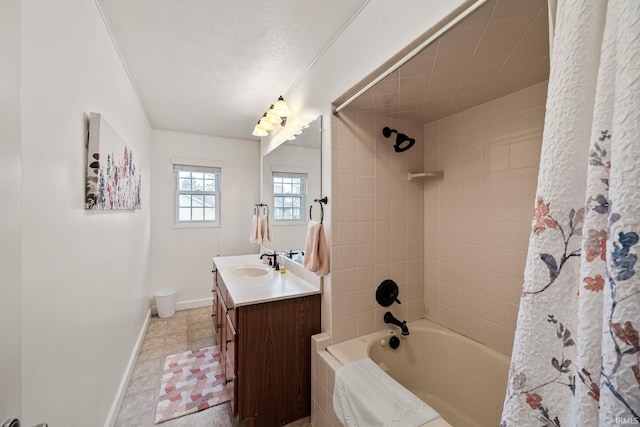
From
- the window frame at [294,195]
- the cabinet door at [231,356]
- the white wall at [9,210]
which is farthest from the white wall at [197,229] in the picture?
the white wall at [9,210]

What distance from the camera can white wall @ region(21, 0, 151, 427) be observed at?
31.6 inches

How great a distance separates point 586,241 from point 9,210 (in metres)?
1.10

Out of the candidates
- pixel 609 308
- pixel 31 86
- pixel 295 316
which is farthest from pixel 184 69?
pixel 609 308

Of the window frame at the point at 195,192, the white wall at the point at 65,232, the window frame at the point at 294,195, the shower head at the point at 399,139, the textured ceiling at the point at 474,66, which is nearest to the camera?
the white wall at the point at 65,232

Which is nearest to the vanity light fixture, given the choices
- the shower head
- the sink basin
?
the shower head

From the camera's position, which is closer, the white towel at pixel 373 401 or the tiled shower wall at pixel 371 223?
the white towel at pixel 373 401

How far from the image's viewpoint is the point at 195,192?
12.0 feet

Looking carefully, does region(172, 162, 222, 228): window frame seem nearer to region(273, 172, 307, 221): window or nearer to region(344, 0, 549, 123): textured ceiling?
region(273, 172, 307, 221): window

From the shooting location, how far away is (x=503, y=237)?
152cm

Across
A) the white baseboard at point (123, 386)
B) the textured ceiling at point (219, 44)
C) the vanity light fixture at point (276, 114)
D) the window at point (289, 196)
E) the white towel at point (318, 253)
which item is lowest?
the white baseboard at point (123, 386)

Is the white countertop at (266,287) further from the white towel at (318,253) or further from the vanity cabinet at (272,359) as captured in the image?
the white towel at (318,253)

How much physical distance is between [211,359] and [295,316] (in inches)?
52.0

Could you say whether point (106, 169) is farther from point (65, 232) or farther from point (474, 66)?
point (474, 66)

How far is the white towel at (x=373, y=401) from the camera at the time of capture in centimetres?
104
